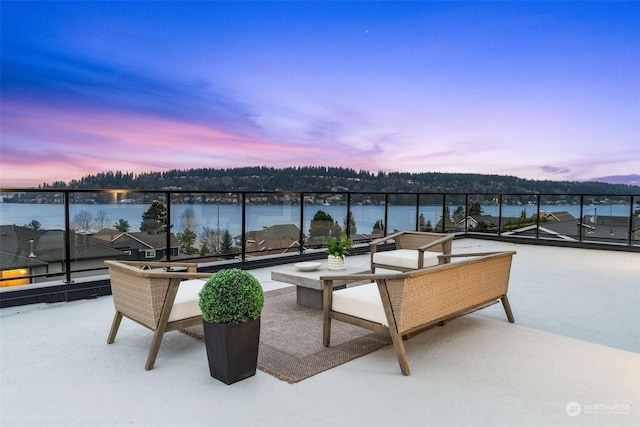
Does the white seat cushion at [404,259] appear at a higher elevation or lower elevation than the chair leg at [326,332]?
higher

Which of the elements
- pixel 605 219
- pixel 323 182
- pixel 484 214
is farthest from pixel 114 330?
pixel 605 219

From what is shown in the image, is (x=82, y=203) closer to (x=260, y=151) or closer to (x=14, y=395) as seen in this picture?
(x=14, y=395)

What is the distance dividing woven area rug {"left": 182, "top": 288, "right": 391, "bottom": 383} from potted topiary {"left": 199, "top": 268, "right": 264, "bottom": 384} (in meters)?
0.26

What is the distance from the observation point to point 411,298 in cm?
265

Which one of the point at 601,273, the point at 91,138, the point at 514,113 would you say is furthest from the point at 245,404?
the point at 514,113

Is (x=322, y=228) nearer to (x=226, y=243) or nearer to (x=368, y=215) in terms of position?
(x=368, y=215)

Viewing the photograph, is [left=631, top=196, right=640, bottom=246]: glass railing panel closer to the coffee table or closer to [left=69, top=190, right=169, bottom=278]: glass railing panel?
the coffee table

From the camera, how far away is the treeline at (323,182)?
5.79m

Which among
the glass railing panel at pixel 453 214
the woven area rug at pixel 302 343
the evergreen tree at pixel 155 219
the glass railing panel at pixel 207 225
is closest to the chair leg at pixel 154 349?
the woven area rug at pixel 302 343

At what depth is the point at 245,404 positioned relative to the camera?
220 centimetres

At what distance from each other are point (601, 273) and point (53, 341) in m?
6.80

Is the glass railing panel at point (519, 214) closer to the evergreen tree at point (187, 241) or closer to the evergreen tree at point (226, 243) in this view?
the evergreen tree at point (226, 243)

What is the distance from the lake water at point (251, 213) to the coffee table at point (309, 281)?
6.40 ft

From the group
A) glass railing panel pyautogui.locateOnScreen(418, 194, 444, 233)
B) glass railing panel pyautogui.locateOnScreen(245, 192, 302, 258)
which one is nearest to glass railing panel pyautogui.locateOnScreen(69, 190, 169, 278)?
glass railing panel pyautogui.locateOnScreen(245, 192, 302, 258)
